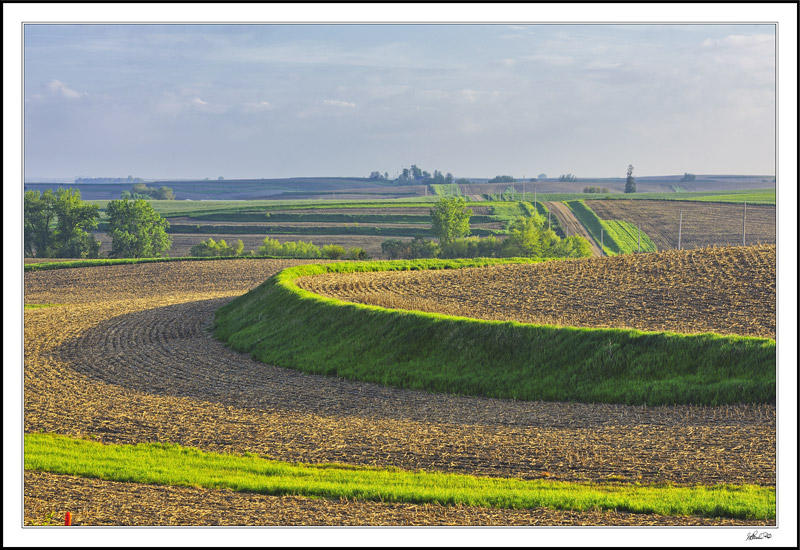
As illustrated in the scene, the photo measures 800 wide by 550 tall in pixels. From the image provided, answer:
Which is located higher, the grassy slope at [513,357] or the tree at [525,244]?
the tree at [525,244]

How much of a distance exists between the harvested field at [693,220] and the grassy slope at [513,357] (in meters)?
78.1

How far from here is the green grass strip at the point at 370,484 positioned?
13.8 meters

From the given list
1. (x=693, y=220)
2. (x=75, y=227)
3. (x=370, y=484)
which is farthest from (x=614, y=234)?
(x=370, y=484)

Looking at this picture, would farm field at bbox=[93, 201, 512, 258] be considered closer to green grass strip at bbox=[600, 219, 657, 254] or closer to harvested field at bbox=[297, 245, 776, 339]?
green grass strip at bbox=[600, 219, 657, 254]

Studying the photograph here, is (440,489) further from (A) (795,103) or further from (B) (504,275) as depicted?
(B) (504,275)

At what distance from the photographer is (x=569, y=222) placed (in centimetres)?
14812

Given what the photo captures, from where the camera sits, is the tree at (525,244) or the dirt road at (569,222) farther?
the dirt road at (569,222)

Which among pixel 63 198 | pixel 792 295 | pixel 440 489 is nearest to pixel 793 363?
pixel 792 295

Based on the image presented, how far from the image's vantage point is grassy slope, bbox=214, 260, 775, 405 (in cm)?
2298

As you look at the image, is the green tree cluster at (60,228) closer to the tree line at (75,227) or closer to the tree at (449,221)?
the tree line at (75,227)

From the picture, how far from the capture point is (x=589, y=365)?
2539 cm

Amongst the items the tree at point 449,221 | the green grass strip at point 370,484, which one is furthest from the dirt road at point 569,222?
the green grass strip at point 370,484

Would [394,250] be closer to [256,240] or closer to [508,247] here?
[508,247]

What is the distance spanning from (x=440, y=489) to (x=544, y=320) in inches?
693
